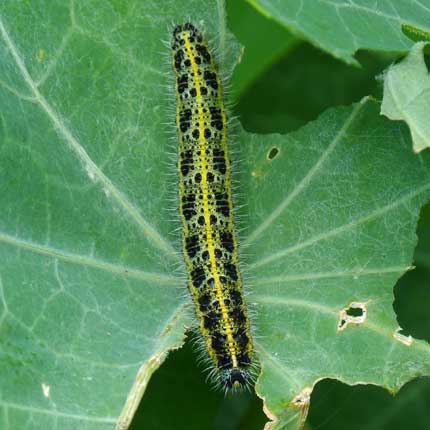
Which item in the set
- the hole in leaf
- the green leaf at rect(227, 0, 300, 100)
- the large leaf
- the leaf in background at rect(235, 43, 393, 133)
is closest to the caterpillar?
the large leaf

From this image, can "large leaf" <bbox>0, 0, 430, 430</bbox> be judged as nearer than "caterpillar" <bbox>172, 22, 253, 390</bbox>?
Yes

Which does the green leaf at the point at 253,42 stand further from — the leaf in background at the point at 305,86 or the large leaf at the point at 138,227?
the large leaf at the point at 138,227

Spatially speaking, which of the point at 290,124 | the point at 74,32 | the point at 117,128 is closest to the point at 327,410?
the point at 290,124

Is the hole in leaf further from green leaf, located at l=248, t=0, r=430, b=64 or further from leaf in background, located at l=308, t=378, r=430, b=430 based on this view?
leaf in background, located at l=308, t=378, r=430, b=430

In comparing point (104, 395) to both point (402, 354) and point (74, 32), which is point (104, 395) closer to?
point (402, 354)

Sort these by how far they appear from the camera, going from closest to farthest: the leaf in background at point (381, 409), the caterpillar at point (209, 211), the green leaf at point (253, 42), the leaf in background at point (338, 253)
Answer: the leaf in background at point (338, 253) → the caterpillar at point (209, 211) → the green leaf at point (253, 42) → the leaf in background at point (381, 409)

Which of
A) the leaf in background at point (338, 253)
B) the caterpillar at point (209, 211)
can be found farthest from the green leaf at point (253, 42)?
the leaf in background at point (338, 253)
